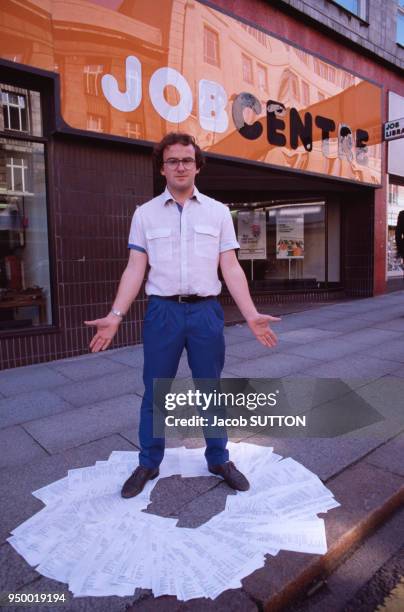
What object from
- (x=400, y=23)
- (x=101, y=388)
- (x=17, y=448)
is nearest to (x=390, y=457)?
(x=17, y=448)

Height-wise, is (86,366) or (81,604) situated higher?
(86,366)

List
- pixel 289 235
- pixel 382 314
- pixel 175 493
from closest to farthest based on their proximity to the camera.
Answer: pixel 175 493 < pixel 382 314 < pixel 289 235

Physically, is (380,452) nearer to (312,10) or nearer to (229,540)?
(229,540)

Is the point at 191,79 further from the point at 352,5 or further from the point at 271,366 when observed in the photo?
the point at 352,5

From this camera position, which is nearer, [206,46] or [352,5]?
[206,46]

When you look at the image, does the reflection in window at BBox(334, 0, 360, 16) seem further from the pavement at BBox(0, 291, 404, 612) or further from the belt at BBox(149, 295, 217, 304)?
the belt at BBox(149, 295, 217, 304)

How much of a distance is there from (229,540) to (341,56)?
1170 centimetres

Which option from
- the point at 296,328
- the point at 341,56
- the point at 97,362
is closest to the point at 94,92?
the point at 97,362

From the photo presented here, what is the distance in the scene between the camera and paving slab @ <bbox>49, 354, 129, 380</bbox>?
5590 millimetres

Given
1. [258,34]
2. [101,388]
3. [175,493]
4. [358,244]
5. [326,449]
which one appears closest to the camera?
[175,493]

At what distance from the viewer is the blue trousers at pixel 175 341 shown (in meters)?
2.63

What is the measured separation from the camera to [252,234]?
12375 millimetres

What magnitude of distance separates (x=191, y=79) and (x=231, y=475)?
6.66m

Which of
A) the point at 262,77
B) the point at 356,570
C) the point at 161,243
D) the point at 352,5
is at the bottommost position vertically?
the point at 356,570
